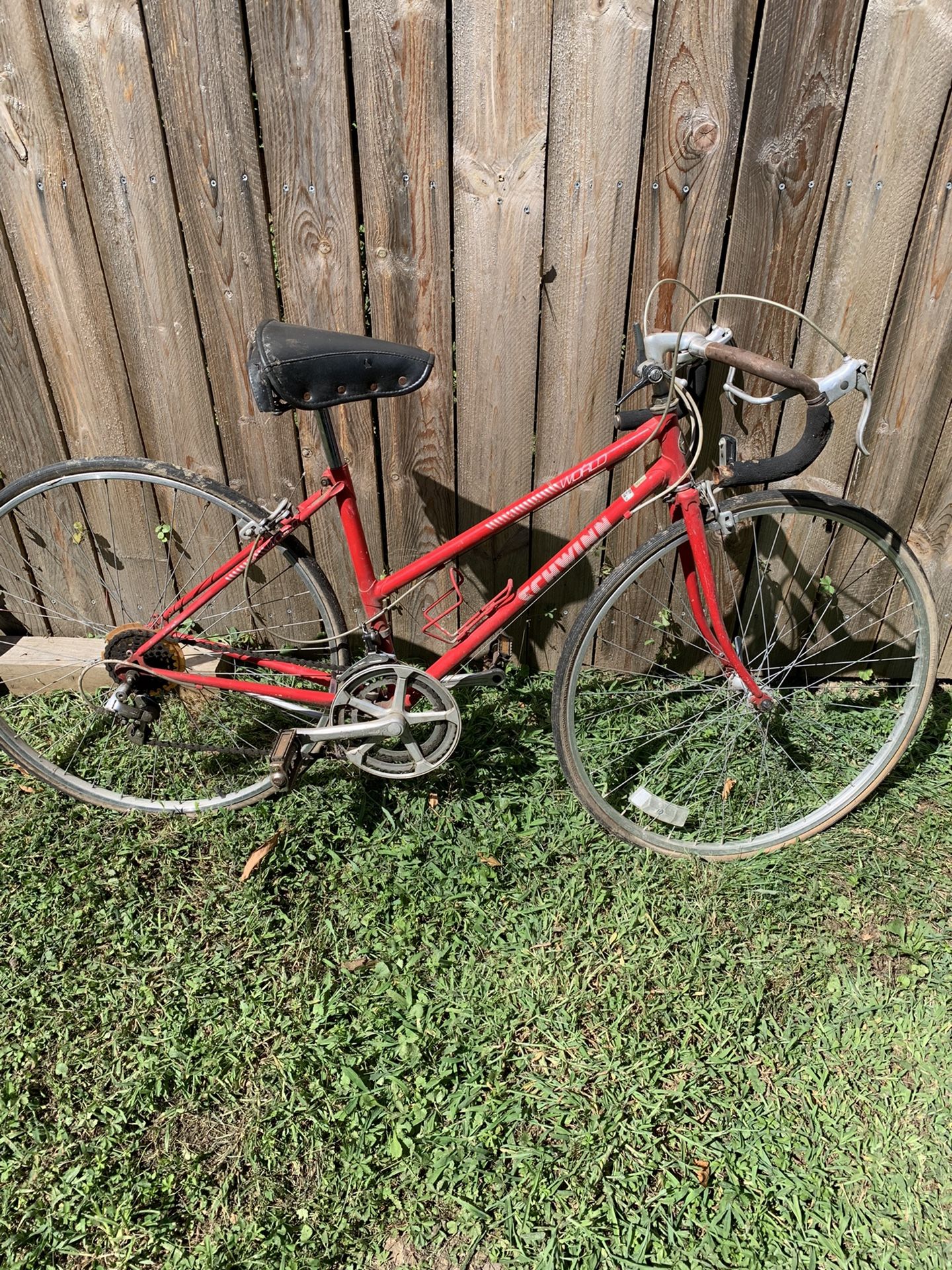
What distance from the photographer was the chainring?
8.63 feet

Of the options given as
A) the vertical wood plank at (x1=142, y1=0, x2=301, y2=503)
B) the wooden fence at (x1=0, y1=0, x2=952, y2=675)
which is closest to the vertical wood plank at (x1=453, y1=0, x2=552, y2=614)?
the wooden fence at (x1=0, y1=0, x2=952, y2=675)

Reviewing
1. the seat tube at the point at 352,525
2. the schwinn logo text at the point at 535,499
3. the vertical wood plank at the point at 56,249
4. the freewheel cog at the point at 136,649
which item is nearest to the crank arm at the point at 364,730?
the seat tube at the point at 352,525

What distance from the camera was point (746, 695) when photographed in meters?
2.76

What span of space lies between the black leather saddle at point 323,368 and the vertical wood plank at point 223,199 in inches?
20.3

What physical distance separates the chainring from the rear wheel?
0.19 metres

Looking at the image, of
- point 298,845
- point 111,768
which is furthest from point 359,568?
point 111,768

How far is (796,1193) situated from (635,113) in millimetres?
2845

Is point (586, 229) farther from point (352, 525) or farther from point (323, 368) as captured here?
point (352, 525)

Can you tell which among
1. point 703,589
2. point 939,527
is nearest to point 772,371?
point 703,589

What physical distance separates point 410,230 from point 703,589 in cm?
139

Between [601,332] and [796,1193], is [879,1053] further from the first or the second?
[601,332]

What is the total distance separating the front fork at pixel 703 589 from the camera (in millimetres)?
2441

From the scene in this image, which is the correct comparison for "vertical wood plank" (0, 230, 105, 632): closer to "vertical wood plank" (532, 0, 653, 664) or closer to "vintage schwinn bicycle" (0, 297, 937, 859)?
"vintage schwinn bicycle" (0, 297, 937, 859)

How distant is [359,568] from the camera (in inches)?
103
